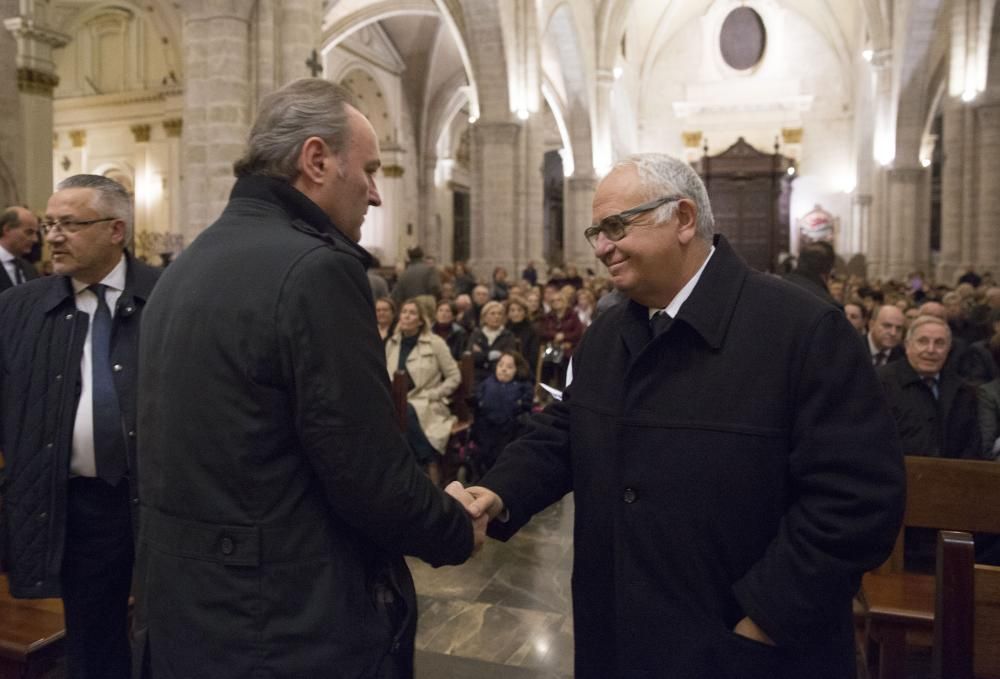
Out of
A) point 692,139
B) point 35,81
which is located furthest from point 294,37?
point 692,139

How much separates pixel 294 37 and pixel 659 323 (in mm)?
8446

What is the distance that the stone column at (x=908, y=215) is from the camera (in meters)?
21.8

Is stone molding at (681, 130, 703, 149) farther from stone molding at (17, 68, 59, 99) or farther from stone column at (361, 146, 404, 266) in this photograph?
stone molding at (17, 68, 59, 99)

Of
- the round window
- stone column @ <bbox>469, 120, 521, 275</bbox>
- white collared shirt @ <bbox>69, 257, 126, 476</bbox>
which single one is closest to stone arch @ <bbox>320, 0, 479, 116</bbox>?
stone column @ <bbox>469, 120, 521, 275</bbox>

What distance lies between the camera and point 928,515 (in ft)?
10.5

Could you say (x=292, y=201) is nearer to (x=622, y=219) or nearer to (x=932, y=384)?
(x=622, y=219)

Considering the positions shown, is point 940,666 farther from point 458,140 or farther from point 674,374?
point 458,140

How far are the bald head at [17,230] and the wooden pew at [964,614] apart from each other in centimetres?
473

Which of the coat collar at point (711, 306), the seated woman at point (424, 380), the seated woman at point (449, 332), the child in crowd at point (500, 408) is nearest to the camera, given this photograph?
the coat collar at point (711, 306)

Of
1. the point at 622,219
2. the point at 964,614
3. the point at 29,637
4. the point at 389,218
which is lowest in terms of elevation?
the point at 29,637

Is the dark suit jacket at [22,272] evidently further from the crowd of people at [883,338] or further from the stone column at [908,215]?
the stone column at [908,215]

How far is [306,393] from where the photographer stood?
1692 mm

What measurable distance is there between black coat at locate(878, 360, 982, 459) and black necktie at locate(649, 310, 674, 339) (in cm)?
297

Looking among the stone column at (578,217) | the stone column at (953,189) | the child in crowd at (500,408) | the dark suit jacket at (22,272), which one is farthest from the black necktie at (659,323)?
the stone column at (578,217)
